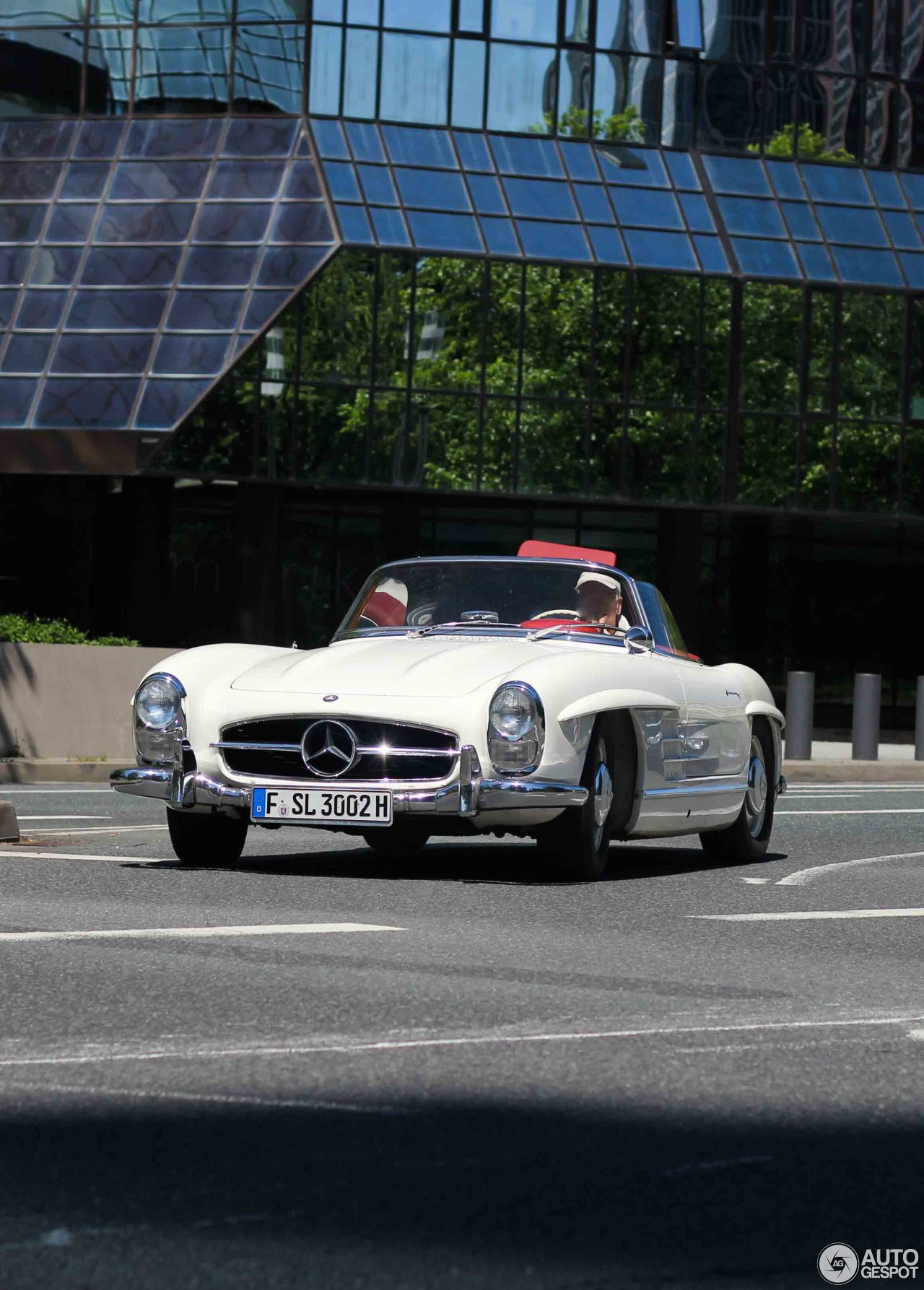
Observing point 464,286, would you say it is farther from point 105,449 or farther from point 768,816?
point 768,816

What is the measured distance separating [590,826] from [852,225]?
2877cm

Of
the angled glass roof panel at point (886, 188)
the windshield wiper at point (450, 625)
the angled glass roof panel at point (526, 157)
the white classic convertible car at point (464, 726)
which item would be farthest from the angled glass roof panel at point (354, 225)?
the windshield wiper at point (450, 625)

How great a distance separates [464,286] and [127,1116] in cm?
3081

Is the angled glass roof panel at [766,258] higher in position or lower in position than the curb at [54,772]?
higher

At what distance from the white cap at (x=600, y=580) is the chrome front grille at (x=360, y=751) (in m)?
1.89

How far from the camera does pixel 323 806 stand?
9.26 metres

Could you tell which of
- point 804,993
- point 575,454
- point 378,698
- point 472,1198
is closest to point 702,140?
point 575,454

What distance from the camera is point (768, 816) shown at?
11.8m

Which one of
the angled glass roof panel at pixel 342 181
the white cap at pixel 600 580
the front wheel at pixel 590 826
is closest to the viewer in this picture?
the front wheel at pixel 590 826

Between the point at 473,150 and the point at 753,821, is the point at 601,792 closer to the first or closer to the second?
the point at 753,821

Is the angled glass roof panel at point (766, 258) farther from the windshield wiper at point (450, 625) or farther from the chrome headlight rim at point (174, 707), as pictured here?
the chrome headlight rim at point (174, 707)

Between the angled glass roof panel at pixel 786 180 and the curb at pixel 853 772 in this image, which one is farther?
the angled glass roof panel at pixel 786 180

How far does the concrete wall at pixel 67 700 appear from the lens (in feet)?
72.1

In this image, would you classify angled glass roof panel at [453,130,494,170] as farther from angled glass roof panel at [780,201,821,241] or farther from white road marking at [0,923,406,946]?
white road marking at [0,923,406,946]
